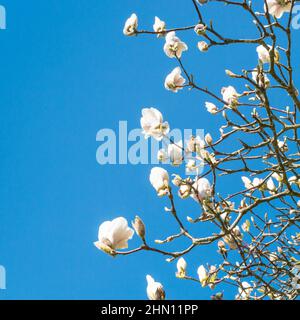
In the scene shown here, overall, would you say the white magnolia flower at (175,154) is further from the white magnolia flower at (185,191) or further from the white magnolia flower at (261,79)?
the white magnolia flower at (261,79)

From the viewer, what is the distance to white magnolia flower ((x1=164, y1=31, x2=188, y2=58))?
317 centimetres

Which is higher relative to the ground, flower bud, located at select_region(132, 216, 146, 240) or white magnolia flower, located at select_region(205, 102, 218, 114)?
white magnolia flower, located at select_region(205, 102, 218, 114)

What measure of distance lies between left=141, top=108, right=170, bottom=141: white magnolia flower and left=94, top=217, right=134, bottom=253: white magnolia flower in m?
A: 0.81

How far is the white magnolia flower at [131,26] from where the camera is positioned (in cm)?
303

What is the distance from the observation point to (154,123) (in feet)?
9.64

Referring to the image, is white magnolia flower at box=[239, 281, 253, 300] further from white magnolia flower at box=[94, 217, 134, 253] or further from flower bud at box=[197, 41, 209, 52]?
flower bud at box=[197, 41, 209, 52]

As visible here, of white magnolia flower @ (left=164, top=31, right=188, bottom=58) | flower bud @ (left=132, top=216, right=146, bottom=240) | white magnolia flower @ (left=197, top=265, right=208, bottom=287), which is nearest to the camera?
flower bud @ (left=132, top=216, right=146, bottom=240)

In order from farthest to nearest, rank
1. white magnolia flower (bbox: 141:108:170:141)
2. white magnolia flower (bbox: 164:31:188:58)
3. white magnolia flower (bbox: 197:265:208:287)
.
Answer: white magnolia flower (bbox: 164:31:188:58)
white magnolia flower (bbox: 141:108:170:141)
white magnolia flower (bbox: 197:265:208:287)

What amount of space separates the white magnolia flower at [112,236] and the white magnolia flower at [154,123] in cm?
81

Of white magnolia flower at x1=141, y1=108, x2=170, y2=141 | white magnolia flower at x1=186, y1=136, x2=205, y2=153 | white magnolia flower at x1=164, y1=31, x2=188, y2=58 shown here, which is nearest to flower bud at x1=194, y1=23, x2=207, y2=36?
white magnolia flower at x1=164, y1=31, x2=188, y2=58

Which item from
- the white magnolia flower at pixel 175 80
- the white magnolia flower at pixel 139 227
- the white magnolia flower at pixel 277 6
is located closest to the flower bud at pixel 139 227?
the white magnolia flower at pixel 139 227
